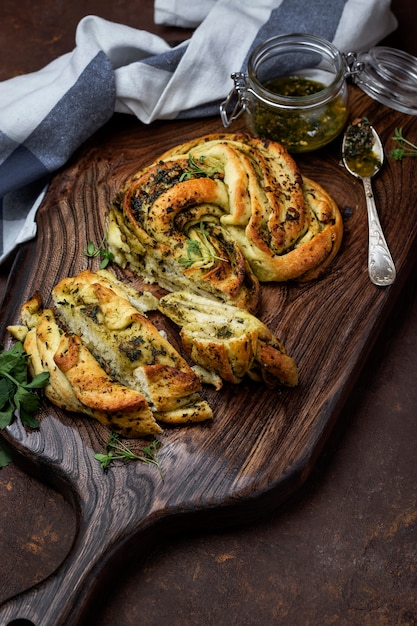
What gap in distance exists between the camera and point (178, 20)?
20.2ft

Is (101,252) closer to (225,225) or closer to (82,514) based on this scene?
A: (225,225)

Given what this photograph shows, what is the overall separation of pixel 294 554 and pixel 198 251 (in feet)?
5.62

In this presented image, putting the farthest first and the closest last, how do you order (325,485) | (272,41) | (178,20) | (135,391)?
(178,20)
(272,41)
(325,485)
(135,391)

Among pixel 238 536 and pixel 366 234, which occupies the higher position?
pixel 366 234

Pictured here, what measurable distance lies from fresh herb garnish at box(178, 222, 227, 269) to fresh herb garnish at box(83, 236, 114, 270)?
53 centimetres

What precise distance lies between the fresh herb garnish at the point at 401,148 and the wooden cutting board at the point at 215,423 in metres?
0.07

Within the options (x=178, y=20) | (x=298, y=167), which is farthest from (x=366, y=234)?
(x=178, y=20)

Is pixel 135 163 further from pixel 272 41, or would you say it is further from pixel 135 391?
pixel 135 391

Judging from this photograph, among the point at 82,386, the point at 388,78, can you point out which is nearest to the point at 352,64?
the point at 388,78

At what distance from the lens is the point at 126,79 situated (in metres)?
5.47

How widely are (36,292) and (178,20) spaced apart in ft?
8.18

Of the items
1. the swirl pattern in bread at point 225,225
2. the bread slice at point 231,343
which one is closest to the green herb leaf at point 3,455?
the bread slice at point 231,343

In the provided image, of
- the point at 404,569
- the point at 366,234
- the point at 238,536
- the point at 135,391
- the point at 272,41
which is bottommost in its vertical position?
the point at 404,569

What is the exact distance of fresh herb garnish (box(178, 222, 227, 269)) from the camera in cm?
470
